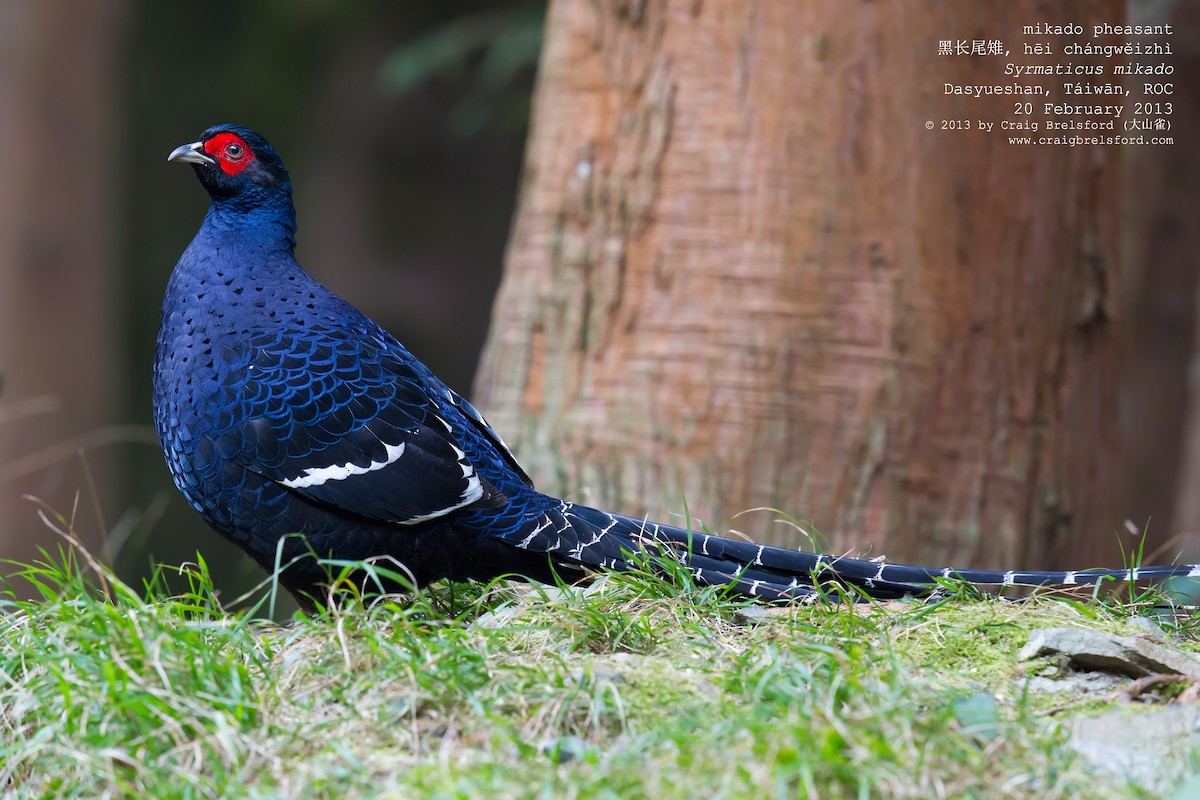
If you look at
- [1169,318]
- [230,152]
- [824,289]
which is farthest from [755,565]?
[1169,318]

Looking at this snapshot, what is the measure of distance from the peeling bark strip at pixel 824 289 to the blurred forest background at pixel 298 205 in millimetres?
171

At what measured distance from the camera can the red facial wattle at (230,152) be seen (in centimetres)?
344

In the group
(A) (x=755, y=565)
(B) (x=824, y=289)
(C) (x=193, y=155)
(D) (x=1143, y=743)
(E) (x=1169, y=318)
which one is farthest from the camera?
(E) (x=1169, y=318)

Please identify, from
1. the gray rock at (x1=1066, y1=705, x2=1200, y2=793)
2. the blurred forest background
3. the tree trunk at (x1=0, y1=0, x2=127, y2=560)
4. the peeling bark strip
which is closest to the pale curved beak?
the blurred forest background

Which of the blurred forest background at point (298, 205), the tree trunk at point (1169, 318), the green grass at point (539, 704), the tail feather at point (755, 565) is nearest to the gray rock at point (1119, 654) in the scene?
the green grass at point (539, 704)

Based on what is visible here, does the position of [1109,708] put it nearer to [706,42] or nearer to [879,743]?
[879,743]

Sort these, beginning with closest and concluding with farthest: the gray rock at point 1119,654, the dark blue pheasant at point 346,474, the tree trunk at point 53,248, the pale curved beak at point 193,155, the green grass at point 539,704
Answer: the green grass at point 539,704
the gray rock at point 1119,654
the dark blue pheasant at point 346,474
the pale curved beak at point 193,155
the tree trunk at point 53,248

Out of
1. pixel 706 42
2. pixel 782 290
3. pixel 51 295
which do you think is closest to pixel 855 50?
pixel 706 42

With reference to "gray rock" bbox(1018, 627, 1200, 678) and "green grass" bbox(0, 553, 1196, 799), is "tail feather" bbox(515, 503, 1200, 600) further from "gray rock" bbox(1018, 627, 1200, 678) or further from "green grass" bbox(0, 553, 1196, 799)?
"gray rock" bbox(1018, 627, 1200, 678)

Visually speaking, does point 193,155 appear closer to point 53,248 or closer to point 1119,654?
point 1119,654

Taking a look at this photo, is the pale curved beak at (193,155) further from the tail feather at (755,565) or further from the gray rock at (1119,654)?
the gray rock at (1119,654)

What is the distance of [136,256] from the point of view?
12789mm

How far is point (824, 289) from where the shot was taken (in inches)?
158

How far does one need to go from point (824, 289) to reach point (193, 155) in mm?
2177
